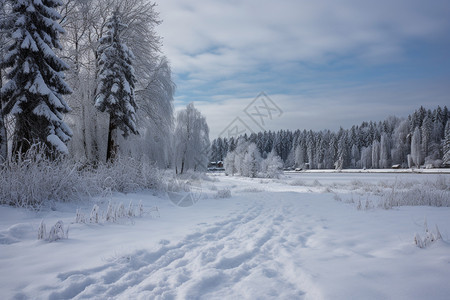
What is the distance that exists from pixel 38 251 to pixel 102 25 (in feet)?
48.0

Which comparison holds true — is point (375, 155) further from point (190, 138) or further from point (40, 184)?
point (40, 184)

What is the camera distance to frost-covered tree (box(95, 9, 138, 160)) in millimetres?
11672

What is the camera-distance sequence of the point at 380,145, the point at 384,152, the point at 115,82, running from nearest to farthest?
the point at 115,82
the point at 384,152
the point at 380,145

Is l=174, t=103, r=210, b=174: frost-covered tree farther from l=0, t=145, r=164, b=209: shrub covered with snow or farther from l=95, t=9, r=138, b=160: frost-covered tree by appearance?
l=0, t=145, r=164, b=209: shrub covered with snow

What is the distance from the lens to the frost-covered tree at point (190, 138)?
96.6 ft

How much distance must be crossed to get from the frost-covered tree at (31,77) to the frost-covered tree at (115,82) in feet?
9.77

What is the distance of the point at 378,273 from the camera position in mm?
2254

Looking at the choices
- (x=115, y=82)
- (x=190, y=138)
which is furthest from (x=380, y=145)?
(x=115, y=82)

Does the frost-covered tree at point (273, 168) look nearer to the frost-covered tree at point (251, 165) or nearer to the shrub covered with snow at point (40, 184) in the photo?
the frost-covered tree at point (251, 165)

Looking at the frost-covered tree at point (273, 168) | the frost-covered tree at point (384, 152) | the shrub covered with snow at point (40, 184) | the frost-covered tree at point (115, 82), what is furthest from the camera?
the frost-covered tree at point (384, 152)

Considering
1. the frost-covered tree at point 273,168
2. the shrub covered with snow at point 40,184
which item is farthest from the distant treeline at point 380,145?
the shrub covered with snow at point 40,184

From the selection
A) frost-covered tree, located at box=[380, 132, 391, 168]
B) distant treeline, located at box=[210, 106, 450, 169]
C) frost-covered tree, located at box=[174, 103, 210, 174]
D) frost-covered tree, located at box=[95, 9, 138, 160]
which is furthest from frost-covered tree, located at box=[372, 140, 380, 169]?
frost-covered tree, located at box=[95, 9, 138, 160]

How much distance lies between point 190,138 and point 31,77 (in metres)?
21.7

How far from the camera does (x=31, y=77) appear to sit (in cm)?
825
